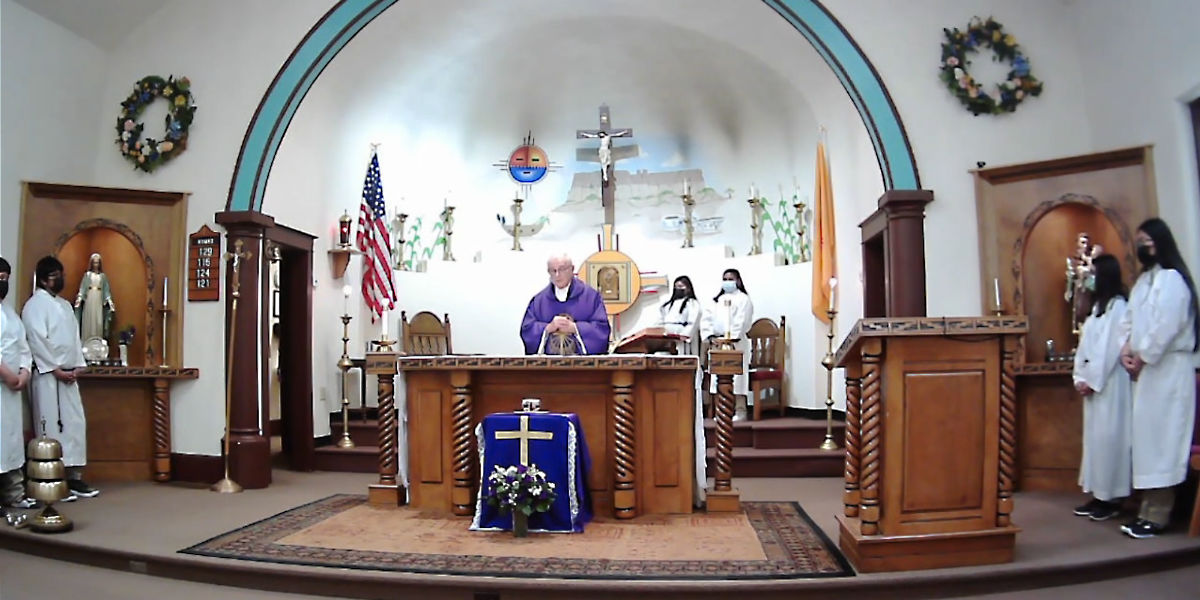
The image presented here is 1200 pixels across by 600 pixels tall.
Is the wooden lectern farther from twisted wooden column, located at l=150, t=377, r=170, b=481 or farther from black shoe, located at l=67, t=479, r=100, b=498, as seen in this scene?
twisted wooden column, located at l=150, t=377, r=170, b=481

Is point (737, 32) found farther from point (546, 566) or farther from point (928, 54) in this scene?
point (546, 566)

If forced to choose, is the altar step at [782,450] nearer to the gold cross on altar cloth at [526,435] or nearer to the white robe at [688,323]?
the white robe at [688,323]

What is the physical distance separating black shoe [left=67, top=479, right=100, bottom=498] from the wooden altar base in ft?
19.9

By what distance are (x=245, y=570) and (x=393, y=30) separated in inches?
247

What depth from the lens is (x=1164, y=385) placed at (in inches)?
195

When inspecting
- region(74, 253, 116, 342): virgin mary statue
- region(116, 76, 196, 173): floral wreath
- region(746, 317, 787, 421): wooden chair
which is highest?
region(116, 76, 196, 173): floral wreath

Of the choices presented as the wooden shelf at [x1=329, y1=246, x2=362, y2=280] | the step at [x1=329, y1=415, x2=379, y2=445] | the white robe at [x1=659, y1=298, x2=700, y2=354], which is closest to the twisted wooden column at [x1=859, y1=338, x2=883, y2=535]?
the white robe at [x1=659, y1=298, x2=700, y2=354]

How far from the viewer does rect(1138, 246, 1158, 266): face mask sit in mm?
5051

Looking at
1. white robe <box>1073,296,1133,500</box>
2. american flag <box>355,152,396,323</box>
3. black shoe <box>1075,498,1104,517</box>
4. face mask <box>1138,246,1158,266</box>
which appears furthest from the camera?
american flag <box>355,152,396,323</box>

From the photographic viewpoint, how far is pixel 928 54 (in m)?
7.02

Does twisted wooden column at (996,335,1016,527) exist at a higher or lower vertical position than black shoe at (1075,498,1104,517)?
higher

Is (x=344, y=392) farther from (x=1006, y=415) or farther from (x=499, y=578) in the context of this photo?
(x=1006, y=415)

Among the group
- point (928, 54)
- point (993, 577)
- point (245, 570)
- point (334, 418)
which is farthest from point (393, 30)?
point (993, 577)

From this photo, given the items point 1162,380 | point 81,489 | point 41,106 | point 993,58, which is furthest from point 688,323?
point 41,106
